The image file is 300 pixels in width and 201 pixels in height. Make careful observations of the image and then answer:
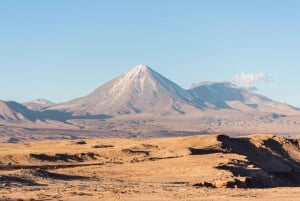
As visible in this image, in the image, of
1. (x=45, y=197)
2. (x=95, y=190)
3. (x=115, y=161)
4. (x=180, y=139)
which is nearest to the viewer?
(x=45, y=197)

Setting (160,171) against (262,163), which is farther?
(262,163)

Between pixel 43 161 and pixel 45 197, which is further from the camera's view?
pixel 43 161

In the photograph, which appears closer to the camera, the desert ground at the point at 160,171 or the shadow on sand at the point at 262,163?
the desert ground at the point at 160,171

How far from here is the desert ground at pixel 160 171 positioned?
109 feet

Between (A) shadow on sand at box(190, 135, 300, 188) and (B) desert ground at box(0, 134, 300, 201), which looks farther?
(A) shadow on sand at box(190, 135, 300, 188)

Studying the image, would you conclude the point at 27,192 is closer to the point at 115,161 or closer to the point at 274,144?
the point at 115,161

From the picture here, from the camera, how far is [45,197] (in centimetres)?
2983

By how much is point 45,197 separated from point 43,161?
32.0m

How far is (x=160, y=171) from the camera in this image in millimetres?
50719

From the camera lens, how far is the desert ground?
33.1 m

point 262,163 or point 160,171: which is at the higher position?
point 160,171

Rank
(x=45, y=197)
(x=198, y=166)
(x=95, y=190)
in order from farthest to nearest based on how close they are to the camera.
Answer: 1. (x=198, y=166)
2. (x=95, y=190)
3. (x=45, y=197)

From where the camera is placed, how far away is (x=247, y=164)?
56156 mm

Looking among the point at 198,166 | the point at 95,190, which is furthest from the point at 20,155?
the point at 95,190
